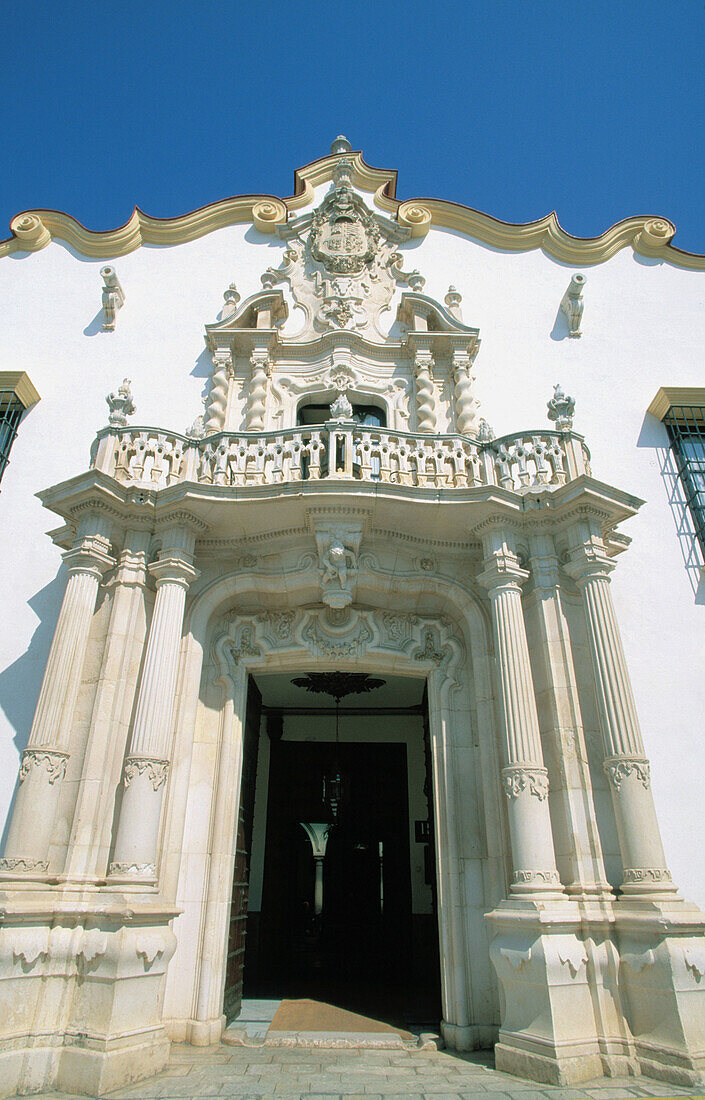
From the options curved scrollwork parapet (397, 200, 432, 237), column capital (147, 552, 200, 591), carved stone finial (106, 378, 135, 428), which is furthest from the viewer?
curved scrollwork parapet (397, 200, 432, 237)

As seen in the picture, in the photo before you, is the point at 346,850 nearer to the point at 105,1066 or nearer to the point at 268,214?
the point at 105,1066

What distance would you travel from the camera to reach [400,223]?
13.2 meters

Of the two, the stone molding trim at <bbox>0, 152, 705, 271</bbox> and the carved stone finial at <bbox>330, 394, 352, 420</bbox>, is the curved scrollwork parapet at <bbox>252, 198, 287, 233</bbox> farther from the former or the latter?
the carved stone finial at <bbox>330, 394, 352, 420</bbox>

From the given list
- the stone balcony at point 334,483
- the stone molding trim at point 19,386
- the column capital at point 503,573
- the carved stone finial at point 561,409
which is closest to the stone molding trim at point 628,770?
the column capital at point 503,573

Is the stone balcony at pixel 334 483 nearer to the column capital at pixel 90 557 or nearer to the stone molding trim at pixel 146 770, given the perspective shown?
the column capital at pixel 90 557

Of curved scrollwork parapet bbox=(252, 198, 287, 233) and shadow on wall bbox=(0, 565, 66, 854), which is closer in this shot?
shadow on wall bbox=(0, 565, 66, 854)

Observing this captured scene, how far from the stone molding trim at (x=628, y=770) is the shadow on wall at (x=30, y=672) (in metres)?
7.14

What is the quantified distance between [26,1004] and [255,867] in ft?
23.0

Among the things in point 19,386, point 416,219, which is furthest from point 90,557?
point 416,219

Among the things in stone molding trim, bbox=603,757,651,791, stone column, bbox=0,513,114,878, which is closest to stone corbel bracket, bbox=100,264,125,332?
stone column, bbox=0,513,114,878

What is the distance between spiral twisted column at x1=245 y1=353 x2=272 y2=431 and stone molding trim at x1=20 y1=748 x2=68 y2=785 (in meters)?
5.86

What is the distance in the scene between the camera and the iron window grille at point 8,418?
35.4 feet

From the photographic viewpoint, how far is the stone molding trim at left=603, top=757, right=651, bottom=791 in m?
6.47

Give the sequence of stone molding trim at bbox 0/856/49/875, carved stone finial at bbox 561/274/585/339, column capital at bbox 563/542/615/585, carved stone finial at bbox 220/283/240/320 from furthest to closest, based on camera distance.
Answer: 1. carved stone finial at bbox 220/283/240/320
2. carved stone finial at bbox 561/274/585/339
3. column capital at bbox 563/542/615/585
4. stone molding trim at bbox 0/856/49/875
